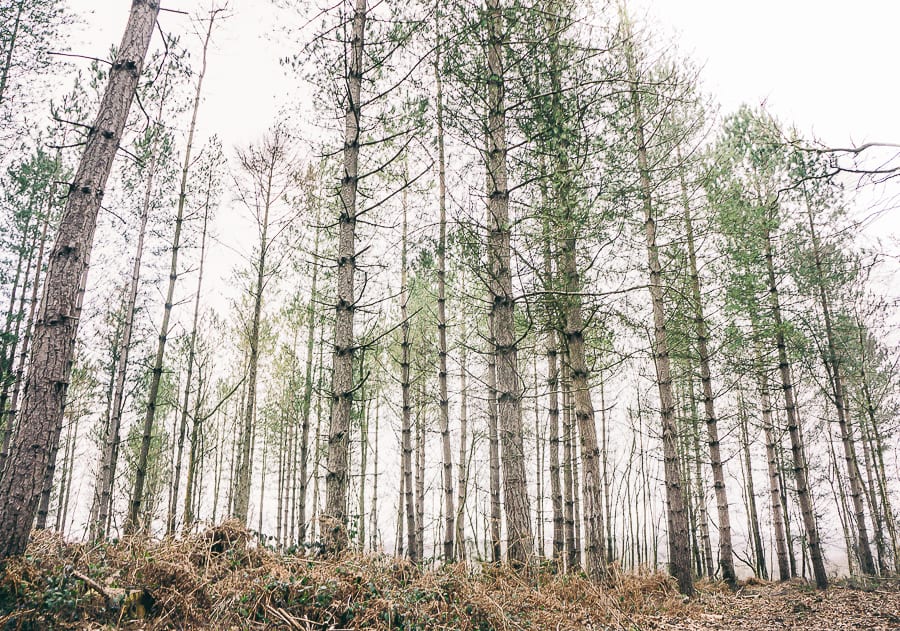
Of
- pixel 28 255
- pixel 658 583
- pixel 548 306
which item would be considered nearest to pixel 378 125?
pixel 548 306

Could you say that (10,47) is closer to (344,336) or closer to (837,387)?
(344,336)

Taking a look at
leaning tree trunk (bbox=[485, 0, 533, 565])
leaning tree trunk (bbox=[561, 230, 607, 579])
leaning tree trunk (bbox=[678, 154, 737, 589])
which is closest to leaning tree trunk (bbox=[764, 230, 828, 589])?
leaning tree trunk (bbox=[678, 154, 737, 589])

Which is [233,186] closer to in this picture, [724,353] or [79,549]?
[79,549]

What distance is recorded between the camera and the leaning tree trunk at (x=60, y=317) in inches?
150

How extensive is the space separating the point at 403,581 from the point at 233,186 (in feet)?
33.2

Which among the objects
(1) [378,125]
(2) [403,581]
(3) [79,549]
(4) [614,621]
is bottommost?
(4) [614,621]

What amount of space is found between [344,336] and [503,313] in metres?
1.97

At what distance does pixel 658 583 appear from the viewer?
23.4 ft

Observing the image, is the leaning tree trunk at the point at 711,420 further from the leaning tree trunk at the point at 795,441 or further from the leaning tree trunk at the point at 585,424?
the leaning tree trunk at the point at 585,424

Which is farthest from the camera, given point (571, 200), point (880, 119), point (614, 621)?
point (571, 200)

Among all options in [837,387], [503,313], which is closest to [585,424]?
[503,313]

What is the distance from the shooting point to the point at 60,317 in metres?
4.02

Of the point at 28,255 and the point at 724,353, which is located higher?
the point at 28,255

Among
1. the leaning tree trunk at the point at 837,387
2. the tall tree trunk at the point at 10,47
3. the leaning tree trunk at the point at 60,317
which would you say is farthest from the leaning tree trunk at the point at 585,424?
the tall tree trunk at the point at 10,47
